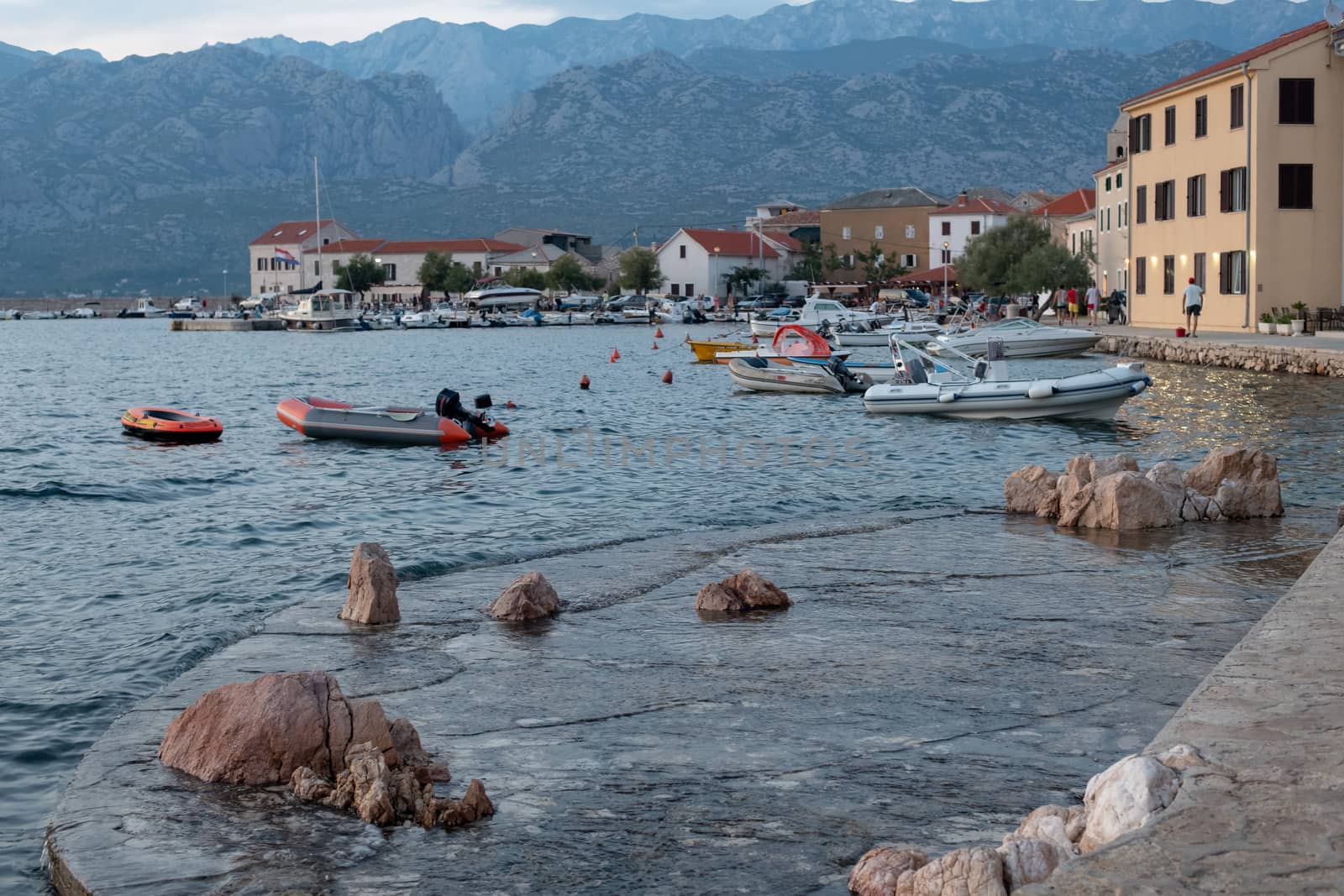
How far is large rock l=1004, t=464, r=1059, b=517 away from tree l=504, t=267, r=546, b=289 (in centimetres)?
11869

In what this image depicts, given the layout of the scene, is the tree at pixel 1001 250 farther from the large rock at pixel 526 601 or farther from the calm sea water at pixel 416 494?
the large rock at pixel 526 601

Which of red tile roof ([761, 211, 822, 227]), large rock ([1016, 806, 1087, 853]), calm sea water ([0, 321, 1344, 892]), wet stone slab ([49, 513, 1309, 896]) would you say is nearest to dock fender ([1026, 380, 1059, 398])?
calm sea water ([0, 321, 1344, 892])

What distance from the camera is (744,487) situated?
67.4ft

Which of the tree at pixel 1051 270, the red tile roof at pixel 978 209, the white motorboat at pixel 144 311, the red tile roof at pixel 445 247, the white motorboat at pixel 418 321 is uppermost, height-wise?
the red tile roof at pixel 978 209

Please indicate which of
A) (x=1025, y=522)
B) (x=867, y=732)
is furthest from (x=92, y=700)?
(x=1025, y=522)

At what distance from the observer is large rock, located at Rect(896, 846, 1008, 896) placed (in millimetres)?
5051

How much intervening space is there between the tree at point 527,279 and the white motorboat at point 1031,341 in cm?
8854

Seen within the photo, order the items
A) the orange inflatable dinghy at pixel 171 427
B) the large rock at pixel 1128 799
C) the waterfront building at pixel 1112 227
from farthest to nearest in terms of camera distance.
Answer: the waterfront building at pixel 1112 227
the orange inflatable dinghy at pixel 171 427
the large rock at pixel 1128 799

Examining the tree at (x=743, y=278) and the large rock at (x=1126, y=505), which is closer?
the large rock at (x=1126, y=505)

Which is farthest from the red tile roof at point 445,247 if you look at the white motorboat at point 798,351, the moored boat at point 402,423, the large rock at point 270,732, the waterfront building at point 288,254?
the large rock at point 270,732

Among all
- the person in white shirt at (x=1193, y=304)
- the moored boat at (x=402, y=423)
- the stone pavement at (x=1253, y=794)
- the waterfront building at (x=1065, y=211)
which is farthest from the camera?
the waterfront building at (x=1065, y=211)

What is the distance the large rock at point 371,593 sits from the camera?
1136cm

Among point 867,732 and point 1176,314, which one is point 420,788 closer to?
point 867,732

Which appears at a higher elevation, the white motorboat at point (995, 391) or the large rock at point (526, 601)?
the white motorboat at point (995, 391)
